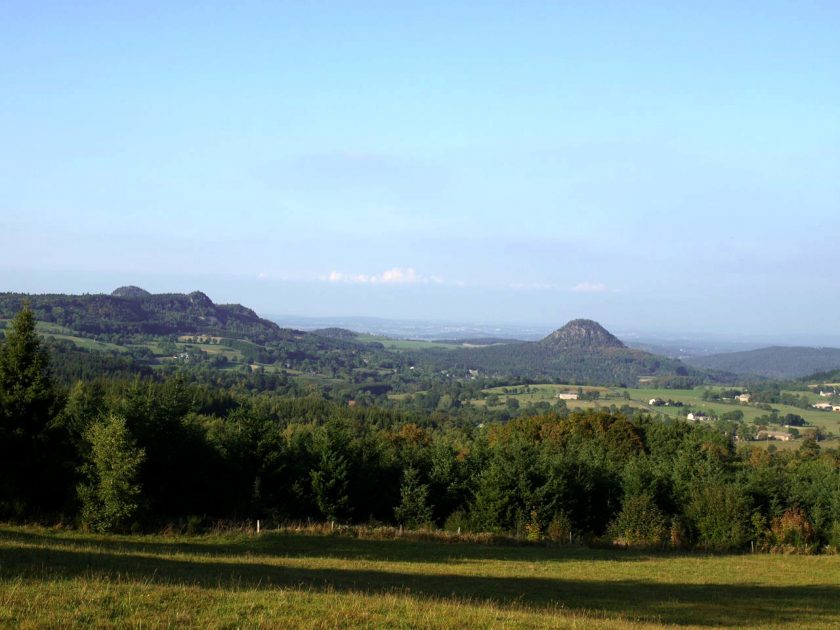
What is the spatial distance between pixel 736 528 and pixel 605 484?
23.3ft

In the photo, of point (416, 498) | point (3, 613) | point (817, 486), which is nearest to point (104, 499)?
point (416, 498)

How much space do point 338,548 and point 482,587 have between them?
9.34m

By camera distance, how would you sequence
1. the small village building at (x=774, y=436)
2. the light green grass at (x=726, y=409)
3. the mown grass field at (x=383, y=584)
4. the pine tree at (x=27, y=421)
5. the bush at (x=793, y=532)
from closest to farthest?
the mown grass field at (x=383, y=584) < the pine tree at (x=27, y=421) < the bush at (x=793, y=532) < the small village building at (x=774, y=436) < the light green grass at (x=726, y=409)

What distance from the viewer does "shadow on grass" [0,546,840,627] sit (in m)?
14.7

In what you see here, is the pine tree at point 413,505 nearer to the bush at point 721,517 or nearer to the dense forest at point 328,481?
the dense forest at point 328,481

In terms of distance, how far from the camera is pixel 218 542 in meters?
25.9

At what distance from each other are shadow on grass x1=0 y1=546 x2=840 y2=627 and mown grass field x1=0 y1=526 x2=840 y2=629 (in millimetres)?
60

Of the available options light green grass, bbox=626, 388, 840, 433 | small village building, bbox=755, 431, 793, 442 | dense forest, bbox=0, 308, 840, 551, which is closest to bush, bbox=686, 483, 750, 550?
dense forest, bbox=0, 308, 840, 551

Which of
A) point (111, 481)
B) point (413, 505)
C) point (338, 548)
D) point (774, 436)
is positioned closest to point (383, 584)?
point (338, 548)

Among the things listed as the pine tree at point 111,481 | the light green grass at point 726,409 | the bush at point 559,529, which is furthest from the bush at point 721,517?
the light green grass at point 726,409

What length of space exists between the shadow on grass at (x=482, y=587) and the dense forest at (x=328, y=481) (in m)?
10.9

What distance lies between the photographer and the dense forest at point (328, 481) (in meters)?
29.5

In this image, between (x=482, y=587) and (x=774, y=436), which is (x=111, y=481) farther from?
(x=774, y=436)

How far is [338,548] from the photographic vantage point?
26.5m
